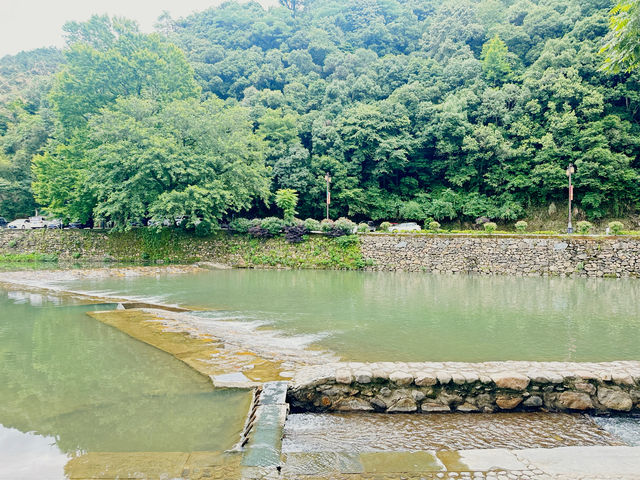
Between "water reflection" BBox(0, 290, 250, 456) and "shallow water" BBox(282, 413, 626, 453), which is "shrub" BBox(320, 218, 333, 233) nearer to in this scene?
"water reflection" BBox(0, 290, 250, 456)

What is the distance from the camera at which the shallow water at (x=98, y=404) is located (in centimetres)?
348

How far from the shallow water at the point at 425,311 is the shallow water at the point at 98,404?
99.4 inches

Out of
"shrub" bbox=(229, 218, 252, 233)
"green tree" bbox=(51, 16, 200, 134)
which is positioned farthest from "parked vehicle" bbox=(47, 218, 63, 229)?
"shrub" bbox=(229, 218, 252, 233)

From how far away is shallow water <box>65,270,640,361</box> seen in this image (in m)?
6.78

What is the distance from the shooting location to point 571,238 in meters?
19.1

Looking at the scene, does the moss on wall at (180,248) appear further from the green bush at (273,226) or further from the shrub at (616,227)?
the shrub at (616,227)

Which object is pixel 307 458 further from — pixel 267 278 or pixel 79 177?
pixel 79 177

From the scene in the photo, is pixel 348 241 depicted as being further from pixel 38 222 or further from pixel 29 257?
pixel 38 222

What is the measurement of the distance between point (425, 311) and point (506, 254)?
11.9 meters

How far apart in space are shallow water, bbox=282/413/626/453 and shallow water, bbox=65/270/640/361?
1.94 m

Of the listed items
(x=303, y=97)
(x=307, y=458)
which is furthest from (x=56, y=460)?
(x=303, y=97)

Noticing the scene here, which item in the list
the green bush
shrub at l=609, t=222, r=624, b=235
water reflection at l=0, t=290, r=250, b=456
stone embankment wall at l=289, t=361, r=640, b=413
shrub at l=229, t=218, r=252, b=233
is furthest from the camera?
shrub at l=229, t=218, r=252, b=233

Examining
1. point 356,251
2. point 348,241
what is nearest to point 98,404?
point 356,251

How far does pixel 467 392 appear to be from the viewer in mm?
4352
